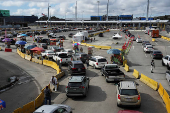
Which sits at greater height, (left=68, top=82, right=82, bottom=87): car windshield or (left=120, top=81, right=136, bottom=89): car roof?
(left=120, top=81, right=136, bottom=89): car roof

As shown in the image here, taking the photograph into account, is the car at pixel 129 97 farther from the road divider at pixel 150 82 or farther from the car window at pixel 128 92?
the road divider at pixel 150 82

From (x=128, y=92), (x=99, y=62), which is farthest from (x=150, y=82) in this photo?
(x=99, y=62)

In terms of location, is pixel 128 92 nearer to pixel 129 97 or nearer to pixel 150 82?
pixel 129 97

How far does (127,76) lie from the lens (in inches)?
882

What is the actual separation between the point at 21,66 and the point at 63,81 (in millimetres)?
12034

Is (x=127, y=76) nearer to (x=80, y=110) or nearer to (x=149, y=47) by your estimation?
(x=80, y=110)

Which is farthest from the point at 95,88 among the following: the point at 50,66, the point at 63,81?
the point at 50,66

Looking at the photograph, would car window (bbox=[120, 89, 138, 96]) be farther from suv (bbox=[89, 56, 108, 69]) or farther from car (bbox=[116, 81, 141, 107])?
suv (bbox=[89, 56, 108, 69])

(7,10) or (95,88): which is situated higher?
(7,10)

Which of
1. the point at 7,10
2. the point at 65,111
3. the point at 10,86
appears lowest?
the point at 10,86

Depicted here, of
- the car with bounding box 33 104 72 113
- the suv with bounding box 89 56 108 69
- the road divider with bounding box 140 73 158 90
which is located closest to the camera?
the car with bounding box 33 104 72 113

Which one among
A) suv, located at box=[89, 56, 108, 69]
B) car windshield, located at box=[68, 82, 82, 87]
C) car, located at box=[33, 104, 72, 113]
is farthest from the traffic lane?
car, located at box=[33, 104, 72, 113]

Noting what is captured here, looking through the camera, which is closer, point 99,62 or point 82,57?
point 99,62

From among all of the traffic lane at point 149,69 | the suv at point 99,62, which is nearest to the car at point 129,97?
the traffic lane at point 149,69
